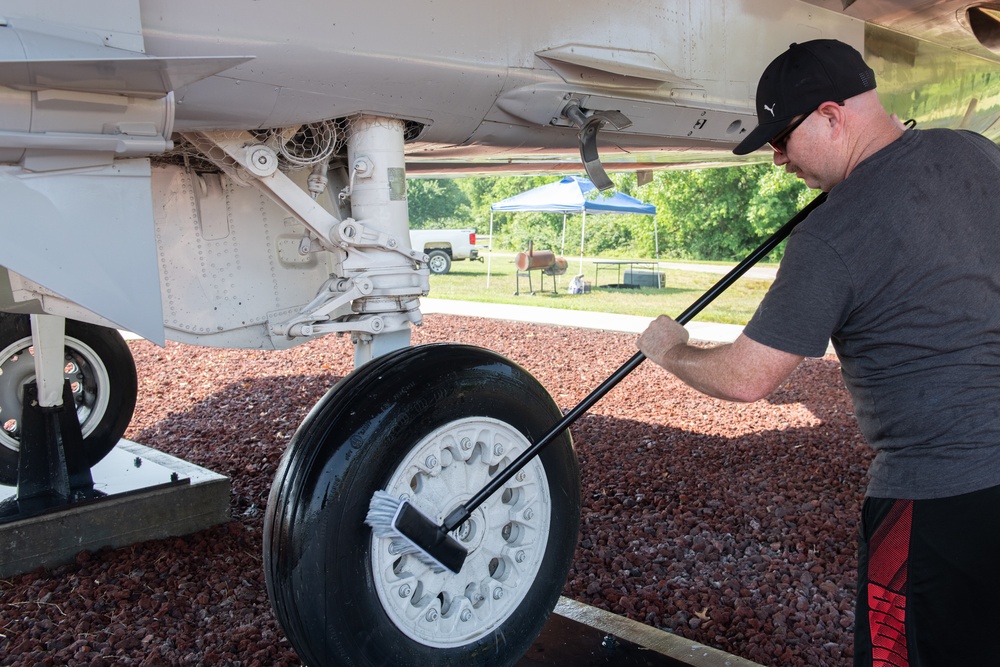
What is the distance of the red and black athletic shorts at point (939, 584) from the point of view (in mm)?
1696

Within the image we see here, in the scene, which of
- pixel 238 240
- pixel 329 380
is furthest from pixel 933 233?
pixel 329 380

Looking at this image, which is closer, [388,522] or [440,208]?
[388,522]

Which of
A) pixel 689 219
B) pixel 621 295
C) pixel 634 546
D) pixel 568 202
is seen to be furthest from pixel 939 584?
pixel 689 219

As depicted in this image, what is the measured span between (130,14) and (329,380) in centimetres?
556

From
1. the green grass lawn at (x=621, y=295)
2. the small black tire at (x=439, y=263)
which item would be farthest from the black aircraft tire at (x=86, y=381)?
the small black tire at (x=439, y=263)

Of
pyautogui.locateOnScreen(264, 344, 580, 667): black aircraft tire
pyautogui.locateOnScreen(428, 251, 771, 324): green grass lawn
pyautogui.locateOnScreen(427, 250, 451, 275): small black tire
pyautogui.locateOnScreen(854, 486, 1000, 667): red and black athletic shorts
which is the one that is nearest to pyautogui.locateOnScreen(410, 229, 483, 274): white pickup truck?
pyautogui.locateOnScreen(427, 250, 451, 275): small black tire

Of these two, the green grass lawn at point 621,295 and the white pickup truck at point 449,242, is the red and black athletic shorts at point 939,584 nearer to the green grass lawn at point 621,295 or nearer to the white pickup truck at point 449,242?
the green grass lawn at point 621,295

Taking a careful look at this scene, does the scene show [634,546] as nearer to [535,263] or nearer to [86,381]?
[86,381]

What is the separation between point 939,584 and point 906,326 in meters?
0.54

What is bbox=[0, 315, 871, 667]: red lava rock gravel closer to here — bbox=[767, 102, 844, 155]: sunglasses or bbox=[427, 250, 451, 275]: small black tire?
bbox=[767, 102, 844, 155]: sunglasses

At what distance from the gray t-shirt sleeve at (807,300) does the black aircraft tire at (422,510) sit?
3.18 feet

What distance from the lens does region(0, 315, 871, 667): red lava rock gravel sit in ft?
9.59

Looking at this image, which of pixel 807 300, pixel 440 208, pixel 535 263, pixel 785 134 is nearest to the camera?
pixel 807 300

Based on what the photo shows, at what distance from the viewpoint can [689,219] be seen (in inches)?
992
